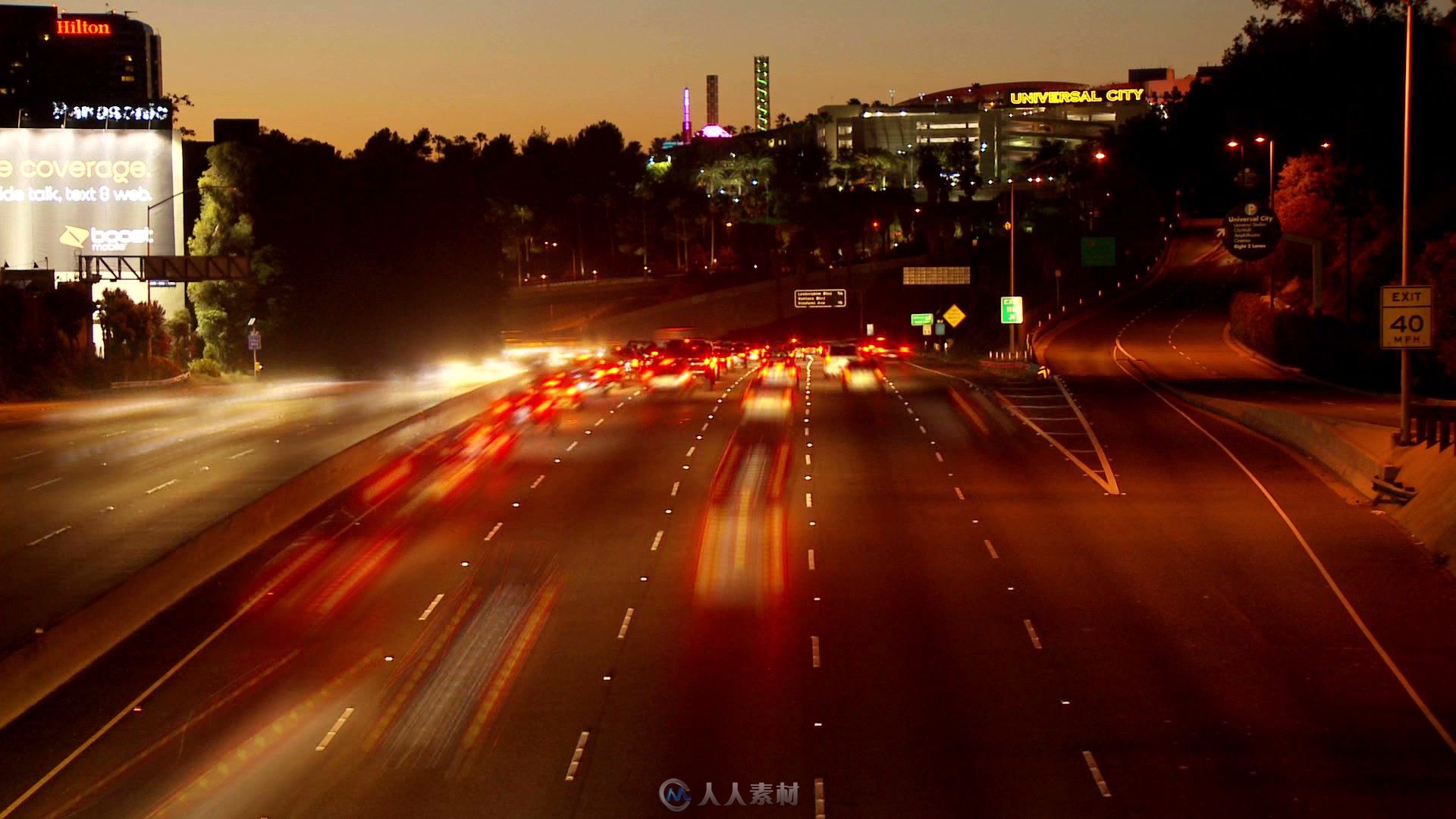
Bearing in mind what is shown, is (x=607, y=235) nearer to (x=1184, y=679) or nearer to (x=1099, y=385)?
(x=1099, y=385)

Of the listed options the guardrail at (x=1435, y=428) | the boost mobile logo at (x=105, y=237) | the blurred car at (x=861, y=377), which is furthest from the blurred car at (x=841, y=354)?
the guardrail at (x=1435, y=428)

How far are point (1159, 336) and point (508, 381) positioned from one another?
134 ft

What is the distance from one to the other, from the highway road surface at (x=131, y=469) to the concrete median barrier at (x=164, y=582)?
15.5 inches

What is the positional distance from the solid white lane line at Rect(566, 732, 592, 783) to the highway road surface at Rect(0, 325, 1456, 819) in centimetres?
3

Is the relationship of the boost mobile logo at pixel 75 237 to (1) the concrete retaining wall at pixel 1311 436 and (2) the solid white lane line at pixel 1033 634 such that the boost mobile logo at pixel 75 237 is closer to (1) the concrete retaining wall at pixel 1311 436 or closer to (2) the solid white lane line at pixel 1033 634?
(1) the concrete retaining wall at pixel 1311 436

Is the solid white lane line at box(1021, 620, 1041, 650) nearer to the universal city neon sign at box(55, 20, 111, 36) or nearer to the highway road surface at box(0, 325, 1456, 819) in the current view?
the highway road surface at box(0, 325, 1456, 819)

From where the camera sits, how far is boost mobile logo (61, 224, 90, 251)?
3029 inches

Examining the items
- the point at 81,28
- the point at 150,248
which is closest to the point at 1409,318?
the point at 150,248

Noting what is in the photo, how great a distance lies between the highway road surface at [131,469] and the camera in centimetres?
2202

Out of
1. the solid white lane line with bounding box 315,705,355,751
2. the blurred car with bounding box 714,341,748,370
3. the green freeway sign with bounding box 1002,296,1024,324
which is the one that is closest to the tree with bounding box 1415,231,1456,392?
Result: the green freeway sign with bounding box 1002,296,1024,324

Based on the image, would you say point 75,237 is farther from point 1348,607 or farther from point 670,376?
point 1348,607

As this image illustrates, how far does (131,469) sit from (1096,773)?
27709 mm

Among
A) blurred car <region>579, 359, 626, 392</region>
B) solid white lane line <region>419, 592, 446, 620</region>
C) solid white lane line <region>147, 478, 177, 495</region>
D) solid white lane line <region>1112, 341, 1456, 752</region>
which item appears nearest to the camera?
solid white lane line <region>1112, 341, 1456, 752</region>

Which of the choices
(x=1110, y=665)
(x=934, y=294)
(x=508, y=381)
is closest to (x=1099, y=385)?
(x=508, y=381)
